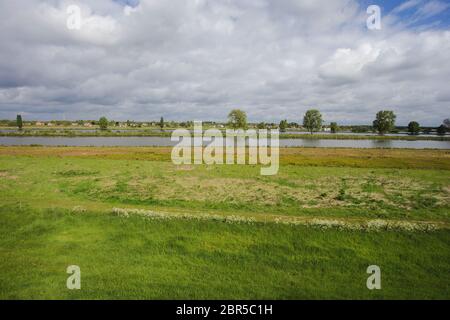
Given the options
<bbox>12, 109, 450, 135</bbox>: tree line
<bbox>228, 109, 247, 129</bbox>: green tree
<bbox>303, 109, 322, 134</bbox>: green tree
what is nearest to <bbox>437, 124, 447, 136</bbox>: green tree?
<bbox>12, 109, 450, 135</bbox>: tree line

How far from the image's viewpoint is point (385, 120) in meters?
164

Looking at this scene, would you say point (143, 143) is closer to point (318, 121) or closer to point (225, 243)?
point (225, 243)

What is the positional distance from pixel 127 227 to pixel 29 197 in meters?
12.1

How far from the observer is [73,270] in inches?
431

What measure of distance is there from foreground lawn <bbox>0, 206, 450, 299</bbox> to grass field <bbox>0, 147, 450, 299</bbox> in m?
0.05

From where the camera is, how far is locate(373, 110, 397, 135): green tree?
163250 mm

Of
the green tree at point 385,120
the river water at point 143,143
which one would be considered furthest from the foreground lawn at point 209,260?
the green tree at point 385,120

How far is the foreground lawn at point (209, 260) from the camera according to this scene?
997 centimetres

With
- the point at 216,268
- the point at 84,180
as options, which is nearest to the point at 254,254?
the point at 216,268

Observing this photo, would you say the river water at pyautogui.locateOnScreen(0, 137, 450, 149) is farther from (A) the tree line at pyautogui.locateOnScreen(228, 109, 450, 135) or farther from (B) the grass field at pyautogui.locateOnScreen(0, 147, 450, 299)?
(B) the grass field at pyautogui.locateOnScreen(0, 147, 450, 299)

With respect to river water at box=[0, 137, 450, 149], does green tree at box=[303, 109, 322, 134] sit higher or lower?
higher

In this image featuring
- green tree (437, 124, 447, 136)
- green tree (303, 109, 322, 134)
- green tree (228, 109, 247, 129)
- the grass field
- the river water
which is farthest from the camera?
green tree (437, 124, 447, 136)

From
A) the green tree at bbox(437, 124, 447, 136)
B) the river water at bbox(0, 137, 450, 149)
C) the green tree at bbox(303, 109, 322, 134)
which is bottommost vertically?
the river water at bbox(0, 137, 450, 149)

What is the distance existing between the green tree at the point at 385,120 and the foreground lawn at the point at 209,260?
172 meters
